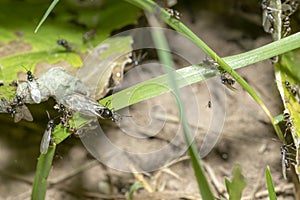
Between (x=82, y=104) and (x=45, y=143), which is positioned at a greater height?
(x=82, y=104)

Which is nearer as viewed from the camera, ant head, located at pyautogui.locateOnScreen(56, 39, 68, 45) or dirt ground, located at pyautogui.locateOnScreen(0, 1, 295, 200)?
dirt ground, located at pyautogui.locateOnScreen(0, 1, 295, 200)

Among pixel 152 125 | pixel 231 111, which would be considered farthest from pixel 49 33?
pixel 231 111

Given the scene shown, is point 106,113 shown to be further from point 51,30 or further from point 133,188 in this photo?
point 51,30

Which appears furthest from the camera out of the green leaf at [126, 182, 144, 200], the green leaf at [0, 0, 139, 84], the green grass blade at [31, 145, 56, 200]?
the green leaf at [0, 0, 139, 84]

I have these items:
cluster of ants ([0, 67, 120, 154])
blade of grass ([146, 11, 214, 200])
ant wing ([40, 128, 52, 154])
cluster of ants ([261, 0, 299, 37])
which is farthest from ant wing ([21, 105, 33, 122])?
cluster of ants ([261, 0, 299, 37])

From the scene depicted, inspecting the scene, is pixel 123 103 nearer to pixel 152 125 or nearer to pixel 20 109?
pixel 20 109

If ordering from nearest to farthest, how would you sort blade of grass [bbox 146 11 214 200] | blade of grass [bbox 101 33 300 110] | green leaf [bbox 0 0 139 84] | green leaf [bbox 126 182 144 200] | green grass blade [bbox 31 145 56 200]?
blade of grass [bbox 146 11 214 200] < green grass blade [bbox 31 145 56 200] < blade of grass [bbox 101 33 300 110] < green leaf [bbox 126 182 144 200] < green leaf [bbox 0 0 139 84]

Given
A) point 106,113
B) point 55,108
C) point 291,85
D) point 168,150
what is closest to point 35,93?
point 55,108

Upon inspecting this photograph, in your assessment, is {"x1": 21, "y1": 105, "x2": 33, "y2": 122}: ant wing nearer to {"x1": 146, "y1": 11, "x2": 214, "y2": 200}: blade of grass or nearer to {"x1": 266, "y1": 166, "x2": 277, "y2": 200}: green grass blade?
{"x1": 146, "y1": 11, "x2": 214, "y2": 200}: blade of grass
